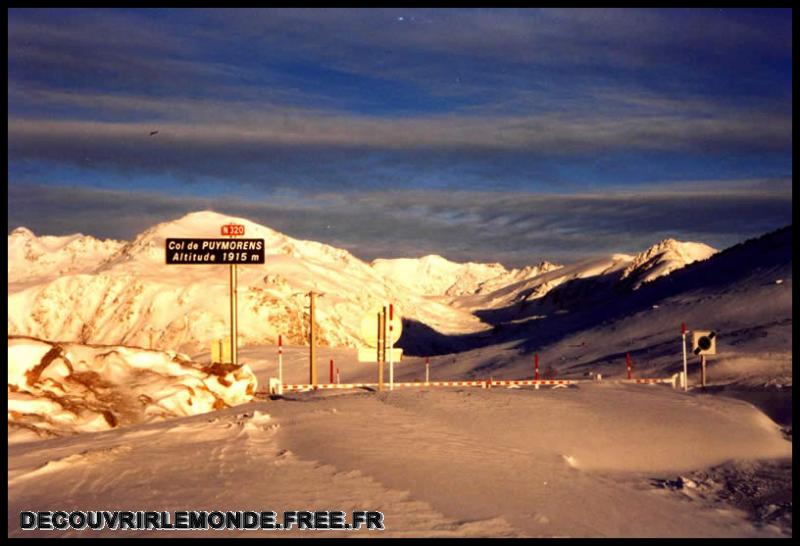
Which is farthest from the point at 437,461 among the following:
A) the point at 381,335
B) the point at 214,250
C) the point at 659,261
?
the point at 659,261

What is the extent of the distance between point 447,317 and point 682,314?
5225 inches

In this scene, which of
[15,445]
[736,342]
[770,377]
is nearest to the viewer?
[15,445]

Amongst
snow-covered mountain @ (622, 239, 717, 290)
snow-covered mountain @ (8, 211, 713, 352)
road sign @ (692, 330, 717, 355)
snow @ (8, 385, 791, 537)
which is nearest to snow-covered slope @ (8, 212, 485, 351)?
snow-covered mountain @ (8, 211, 713, 352)

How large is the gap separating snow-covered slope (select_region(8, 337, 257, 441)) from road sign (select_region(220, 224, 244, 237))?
457 inches

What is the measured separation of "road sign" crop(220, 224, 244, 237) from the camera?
36.6 m

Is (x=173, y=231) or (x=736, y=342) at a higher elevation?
(x=173, y=231)

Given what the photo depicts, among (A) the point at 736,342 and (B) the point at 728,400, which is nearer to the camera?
(B) the point at 728,400

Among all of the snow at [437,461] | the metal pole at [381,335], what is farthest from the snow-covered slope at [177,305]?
the snow at [437,461]

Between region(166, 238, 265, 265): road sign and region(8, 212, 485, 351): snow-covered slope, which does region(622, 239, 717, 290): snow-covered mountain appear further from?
region(166, 238, 265, 265): road sign

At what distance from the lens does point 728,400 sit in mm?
21641

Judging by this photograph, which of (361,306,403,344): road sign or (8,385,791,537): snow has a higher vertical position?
(361,306,403,344): road sign

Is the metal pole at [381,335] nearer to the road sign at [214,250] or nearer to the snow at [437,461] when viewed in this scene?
the snow at [437,461]

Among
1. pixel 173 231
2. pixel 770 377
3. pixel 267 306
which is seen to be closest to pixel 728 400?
pixel 770 377

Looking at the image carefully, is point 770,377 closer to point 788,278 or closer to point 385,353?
point 385,353
